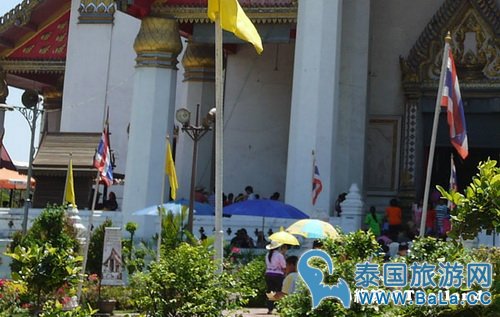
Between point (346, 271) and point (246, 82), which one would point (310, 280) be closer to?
point (346, 271)

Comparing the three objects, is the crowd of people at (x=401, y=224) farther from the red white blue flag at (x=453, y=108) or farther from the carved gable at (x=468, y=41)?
the red white blue flag at (x=453, y=108)

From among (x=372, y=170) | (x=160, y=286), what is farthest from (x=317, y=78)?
(x=160, y=286)

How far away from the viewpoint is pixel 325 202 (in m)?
18.2

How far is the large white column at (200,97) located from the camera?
23609 millimetres

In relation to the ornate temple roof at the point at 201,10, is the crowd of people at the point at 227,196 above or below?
below

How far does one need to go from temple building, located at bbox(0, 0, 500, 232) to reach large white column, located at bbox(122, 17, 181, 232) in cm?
2

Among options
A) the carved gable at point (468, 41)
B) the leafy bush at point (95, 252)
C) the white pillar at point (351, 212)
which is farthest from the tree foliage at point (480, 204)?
the carved gable at point (468, 41)

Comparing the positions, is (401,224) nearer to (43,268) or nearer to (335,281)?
(43,268)

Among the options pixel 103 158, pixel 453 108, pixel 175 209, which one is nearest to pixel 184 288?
pixel 453 108

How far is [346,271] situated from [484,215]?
1.35 metres

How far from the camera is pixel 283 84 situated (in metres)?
23.8

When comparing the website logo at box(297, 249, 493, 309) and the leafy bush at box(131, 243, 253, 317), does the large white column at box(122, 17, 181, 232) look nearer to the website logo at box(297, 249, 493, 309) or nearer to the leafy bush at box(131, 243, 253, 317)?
the leafy bush at box(131, 243, 253, 317)

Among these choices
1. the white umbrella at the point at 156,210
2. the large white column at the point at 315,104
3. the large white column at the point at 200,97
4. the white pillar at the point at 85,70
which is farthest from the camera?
the white pillar at the point at 85,70

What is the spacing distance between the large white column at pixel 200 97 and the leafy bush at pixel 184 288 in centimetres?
1351
